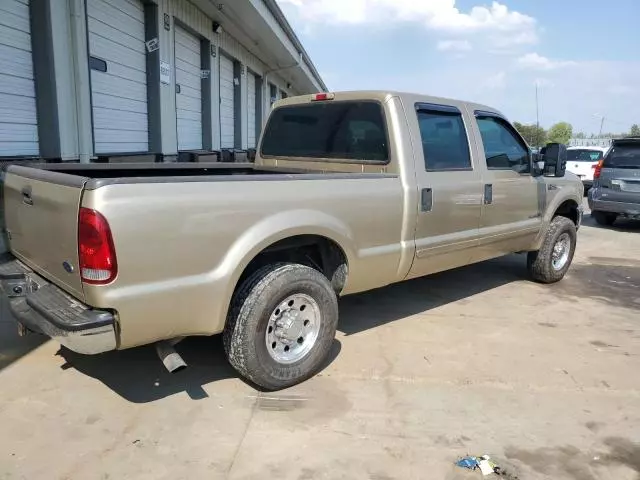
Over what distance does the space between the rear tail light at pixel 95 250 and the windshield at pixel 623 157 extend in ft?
36.0

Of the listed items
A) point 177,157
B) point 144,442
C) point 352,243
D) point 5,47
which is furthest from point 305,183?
point 177,157

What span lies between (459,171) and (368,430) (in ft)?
8.08

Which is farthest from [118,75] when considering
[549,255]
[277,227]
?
[549,255]

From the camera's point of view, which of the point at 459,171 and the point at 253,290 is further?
the point at 459,171

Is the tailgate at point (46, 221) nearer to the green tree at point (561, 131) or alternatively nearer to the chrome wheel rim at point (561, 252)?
the chrome wheel rim at point (561, 252)

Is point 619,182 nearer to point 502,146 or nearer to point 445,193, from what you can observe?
point 502,146

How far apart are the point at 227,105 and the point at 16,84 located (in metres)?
9.14

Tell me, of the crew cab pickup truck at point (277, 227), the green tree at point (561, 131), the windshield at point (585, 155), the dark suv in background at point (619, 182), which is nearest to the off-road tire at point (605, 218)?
the dark suv in background at point (619, 182)

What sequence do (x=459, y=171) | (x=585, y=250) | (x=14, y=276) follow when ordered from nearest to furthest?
(x=14, y=276)
(x=459, y=171)
(x=585, y=250)

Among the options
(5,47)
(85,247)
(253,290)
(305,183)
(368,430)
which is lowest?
(368,430)

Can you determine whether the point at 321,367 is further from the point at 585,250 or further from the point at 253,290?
the point at 585,250

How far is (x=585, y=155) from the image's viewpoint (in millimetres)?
18156

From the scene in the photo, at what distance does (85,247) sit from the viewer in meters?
2.69

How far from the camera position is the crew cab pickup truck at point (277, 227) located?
2.76m
